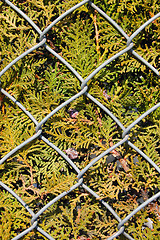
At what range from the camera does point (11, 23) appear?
0.86 meters

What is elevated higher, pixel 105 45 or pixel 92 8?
pixel 92 8

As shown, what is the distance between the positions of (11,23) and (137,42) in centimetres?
45

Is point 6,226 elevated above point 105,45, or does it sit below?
below

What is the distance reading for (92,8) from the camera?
2.89ft

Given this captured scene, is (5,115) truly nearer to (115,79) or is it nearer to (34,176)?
(34,176)

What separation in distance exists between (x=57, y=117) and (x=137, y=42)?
40 cm

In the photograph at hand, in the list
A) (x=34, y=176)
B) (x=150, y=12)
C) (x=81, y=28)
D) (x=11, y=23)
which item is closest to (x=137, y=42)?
(x=150, y=12)

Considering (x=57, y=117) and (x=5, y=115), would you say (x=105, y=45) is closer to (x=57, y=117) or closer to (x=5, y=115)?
(x=57, y=117)

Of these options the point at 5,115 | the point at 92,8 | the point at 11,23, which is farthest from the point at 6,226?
the point at 92,8

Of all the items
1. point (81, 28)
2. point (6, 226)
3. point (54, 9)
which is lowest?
point (6, 226)

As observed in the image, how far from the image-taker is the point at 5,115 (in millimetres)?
889

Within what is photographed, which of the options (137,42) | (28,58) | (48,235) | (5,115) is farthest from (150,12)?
(48,235)

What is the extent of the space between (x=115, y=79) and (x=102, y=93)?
9cm

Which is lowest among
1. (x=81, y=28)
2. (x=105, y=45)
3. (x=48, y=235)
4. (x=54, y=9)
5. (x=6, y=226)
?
(x=48, y=235)
